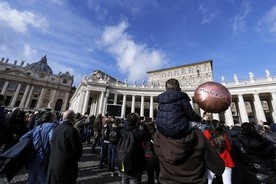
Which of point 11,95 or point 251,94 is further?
point 11,95

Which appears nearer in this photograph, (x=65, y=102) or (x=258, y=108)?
(x=258, y=108)

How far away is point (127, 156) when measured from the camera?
284 centimetres

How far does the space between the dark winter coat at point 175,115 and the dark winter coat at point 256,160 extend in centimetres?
224

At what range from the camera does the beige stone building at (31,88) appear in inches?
2153

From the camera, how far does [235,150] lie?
360 centimetres

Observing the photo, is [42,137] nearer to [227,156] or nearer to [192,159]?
[192,159]

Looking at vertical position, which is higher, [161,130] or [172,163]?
[161,130]

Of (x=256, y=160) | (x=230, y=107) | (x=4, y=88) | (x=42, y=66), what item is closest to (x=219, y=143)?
→ (x=256, y=160)

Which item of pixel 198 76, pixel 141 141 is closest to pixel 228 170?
pixel 141 141

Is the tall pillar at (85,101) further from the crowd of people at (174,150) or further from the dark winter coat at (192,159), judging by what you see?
the dark winter coat at (192,159)

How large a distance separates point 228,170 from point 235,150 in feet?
1.74

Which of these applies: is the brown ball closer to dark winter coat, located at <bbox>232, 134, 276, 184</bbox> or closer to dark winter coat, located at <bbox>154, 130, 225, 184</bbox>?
dark winter coat, located at <bbox>232, 134, 276, 184</bbox>

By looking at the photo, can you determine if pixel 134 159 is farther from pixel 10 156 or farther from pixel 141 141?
pixel 10 156

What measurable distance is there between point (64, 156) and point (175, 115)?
7.49ft
